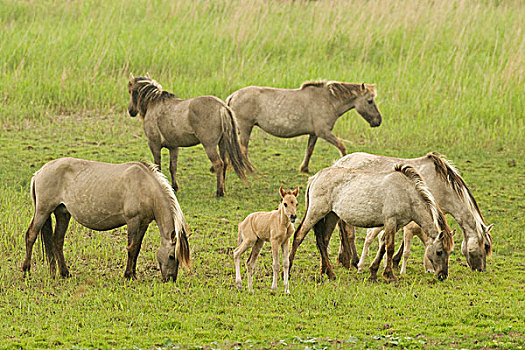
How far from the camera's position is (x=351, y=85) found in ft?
52.1

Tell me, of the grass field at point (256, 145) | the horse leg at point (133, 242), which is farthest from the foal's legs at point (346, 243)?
the horse leg at point (133, 242)

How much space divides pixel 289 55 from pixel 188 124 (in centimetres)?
916

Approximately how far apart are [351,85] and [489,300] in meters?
7.67

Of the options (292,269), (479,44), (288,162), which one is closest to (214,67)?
(288,162)

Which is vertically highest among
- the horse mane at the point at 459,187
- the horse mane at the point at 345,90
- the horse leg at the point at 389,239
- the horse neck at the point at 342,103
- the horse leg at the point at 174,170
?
the horse mane at the point at 345,90

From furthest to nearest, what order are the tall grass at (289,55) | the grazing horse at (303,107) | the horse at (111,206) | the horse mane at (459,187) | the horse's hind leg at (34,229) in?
the tall grass at (289,55) < the grazing horse at (303,107) < the horse mane at (459,187) < the horse's hind leg at (34,229) < the horse at (111,206)

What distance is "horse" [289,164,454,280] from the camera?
9.59m

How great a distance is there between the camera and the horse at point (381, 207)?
31.5 feet

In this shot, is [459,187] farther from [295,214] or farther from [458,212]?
[295,214]

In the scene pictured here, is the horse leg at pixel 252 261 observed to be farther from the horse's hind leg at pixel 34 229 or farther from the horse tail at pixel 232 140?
the horse tail at pixel 232 140

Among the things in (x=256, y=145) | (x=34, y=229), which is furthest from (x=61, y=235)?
(x=256, y=145)

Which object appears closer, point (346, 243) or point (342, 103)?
point (346, 243)

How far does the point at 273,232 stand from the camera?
908 centimetres

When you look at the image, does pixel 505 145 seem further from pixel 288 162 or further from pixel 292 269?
pixel 292 269
